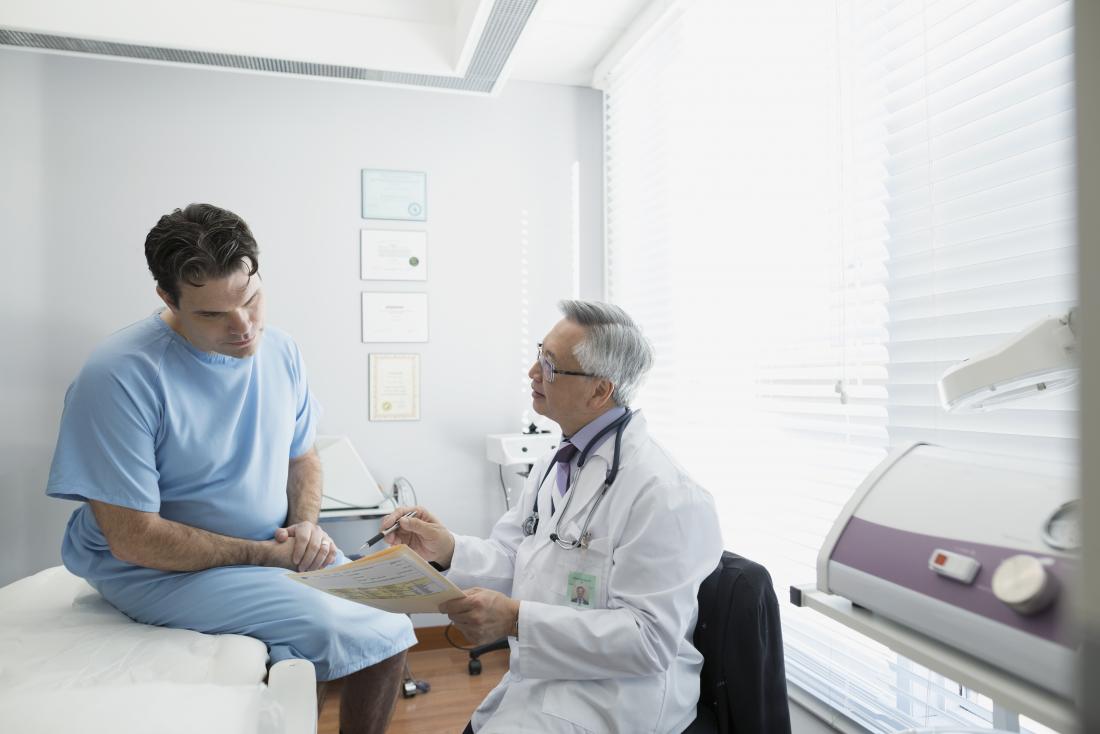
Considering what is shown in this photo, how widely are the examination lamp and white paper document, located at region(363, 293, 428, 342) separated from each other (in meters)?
2.51

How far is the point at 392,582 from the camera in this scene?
119 cm

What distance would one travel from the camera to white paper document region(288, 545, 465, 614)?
1.12 m

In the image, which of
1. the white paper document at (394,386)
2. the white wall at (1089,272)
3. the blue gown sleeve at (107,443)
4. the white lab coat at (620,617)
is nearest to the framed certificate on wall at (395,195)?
the white paper document at (394,386)

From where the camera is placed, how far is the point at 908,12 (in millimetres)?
1604

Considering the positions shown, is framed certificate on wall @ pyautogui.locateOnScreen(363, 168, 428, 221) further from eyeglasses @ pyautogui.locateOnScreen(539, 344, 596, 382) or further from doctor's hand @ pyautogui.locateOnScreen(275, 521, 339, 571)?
eyeglasses @ pyautogui.locateOnScreen(539, 344, 596, 382)

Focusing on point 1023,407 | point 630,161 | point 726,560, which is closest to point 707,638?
point 726,560

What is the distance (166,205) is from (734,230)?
90.1 inches

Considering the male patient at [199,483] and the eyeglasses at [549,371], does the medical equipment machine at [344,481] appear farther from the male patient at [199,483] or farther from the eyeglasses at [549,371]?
the eyeglasses at [549,371]

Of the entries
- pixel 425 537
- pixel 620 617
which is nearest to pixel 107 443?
pixel 425 537

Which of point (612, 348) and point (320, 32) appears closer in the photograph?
point (612, 348)

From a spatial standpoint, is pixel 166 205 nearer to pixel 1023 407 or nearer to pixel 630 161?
pixel 630 161

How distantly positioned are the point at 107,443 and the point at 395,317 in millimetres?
1621

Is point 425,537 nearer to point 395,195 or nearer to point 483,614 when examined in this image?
point 483,614

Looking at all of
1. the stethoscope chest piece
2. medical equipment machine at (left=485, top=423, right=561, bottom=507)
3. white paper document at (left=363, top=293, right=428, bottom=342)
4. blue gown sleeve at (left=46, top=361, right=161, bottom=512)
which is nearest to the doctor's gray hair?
the stethoscope chest piece
